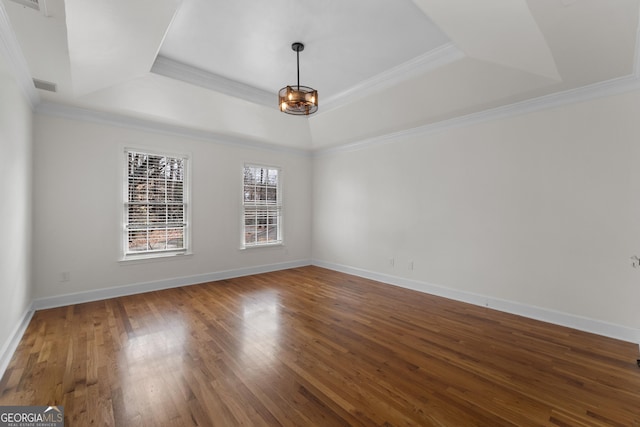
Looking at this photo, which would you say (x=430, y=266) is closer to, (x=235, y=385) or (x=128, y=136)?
(x=235, y=385)

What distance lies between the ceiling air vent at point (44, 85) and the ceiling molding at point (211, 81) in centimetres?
107

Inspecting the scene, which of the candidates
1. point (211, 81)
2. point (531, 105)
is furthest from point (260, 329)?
point (531, 105)

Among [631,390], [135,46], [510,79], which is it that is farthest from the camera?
[510,79]

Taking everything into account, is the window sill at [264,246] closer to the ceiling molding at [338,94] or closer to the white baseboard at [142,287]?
the white baseboard at [142,287]

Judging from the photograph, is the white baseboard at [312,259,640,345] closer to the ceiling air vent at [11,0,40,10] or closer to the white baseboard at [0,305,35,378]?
the white baseboard at [0,305,35,378]

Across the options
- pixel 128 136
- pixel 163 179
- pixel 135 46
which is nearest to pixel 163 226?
pixel 163 179

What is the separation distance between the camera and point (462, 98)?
3771 mm

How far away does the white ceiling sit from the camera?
231cm

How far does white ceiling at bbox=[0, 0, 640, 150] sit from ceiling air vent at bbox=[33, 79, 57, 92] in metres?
0.12

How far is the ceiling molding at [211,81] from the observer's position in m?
3.65

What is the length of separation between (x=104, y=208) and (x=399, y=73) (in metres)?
4.65

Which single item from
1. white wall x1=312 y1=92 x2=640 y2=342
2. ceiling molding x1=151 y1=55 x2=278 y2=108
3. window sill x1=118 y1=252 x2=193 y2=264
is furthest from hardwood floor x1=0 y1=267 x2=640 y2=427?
ceiling molding x1=151 y1=55 x2=278 y2=108

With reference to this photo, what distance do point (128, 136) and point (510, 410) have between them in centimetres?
553

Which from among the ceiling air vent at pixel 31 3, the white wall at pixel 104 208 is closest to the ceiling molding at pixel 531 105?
the white wall at pixel 104 208
